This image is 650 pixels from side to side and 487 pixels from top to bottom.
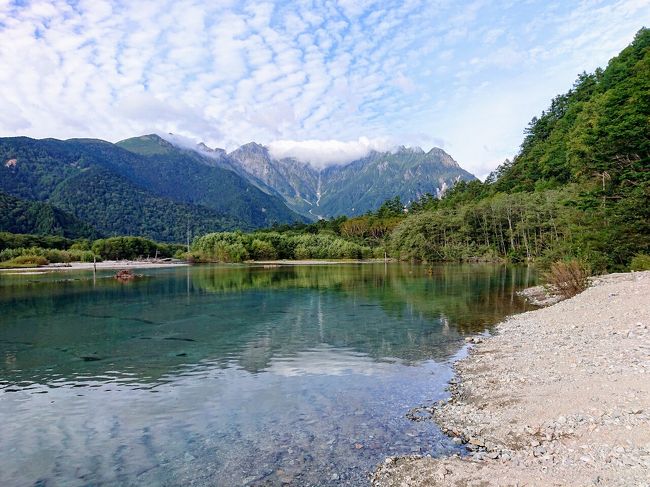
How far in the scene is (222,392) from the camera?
490 inches

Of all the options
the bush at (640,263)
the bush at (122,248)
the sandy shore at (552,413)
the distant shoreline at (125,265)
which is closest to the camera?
the sandy shore at (552,413)

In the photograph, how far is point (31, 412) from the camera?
36.3 ft

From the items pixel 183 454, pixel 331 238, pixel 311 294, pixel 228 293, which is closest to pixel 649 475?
pixel 183 454

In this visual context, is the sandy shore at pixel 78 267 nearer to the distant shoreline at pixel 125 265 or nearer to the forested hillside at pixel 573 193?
the distant shoreline at pixel 125 265

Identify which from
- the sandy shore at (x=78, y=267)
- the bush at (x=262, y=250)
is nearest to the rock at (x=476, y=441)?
the sandy shore at (x=78, y=267)

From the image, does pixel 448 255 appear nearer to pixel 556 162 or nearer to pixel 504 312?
pixel 556 162

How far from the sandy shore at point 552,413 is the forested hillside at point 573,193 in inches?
654

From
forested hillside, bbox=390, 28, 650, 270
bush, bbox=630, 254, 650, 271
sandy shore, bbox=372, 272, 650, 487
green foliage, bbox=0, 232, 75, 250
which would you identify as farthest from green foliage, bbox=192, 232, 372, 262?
sandy shore, bbox=372, 272, 650, 487

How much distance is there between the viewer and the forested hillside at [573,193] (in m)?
29.5

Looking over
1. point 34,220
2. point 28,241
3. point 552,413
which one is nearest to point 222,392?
point 552,413

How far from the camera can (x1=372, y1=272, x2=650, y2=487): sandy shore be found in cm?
627

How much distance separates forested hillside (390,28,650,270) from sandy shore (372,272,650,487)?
54.5ft

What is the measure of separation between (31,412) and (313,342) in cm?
1054

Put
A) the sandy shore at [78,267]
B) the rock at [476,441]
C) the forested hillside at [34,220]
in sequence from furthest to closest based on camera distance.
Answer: the forested hillside at [34,220] < the sandy shore at [78,267] < the rock at [476,441]
